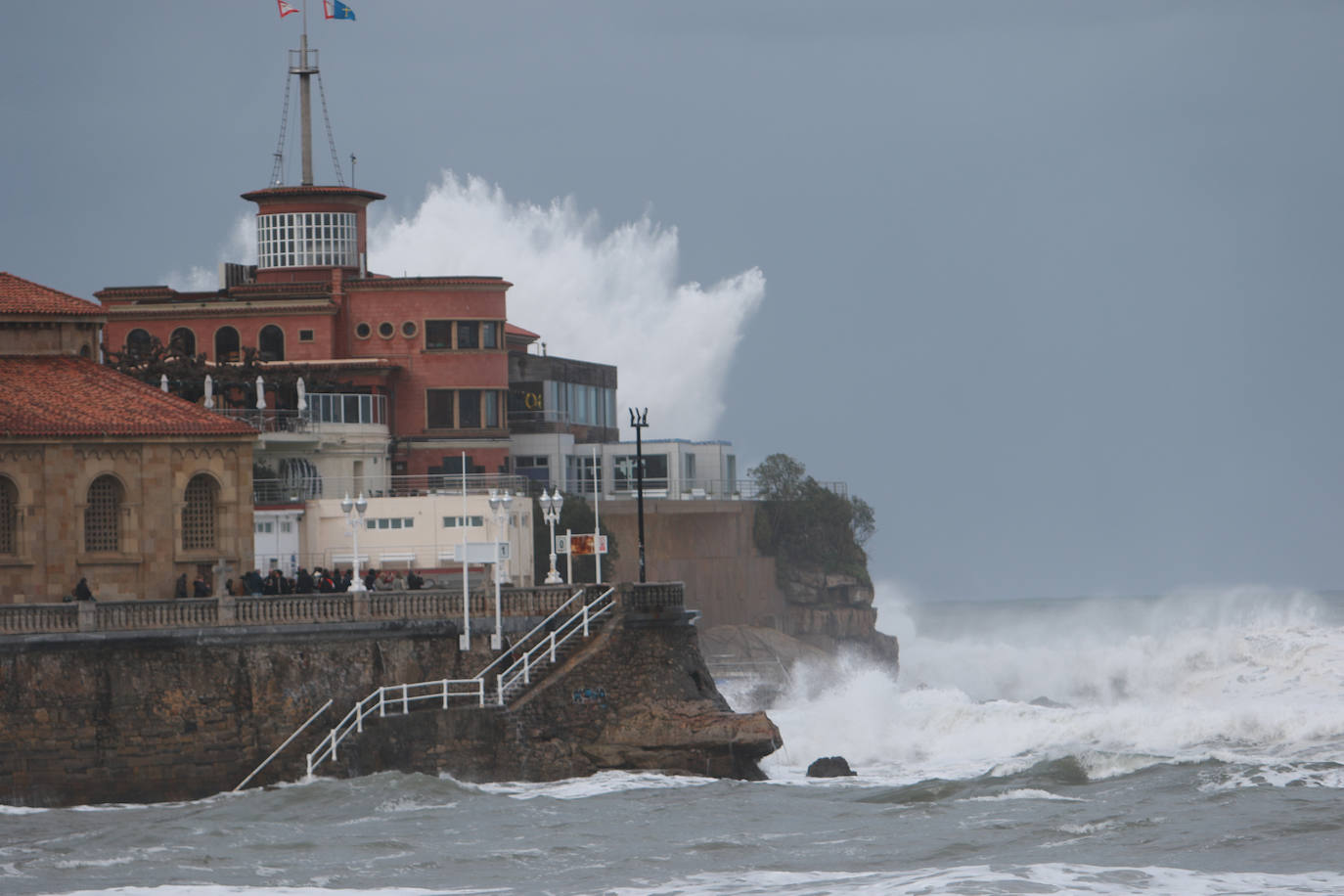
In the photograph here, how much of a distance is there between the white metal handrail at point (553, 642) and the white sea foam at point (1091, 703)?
674 centimetres

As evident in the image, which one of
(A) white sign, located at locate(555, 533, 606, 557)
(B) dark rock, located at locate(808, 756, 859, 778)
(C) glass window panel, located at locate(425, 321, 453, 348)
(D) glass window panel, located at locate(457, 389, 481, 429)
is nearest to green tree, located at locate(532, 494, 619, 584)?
(D) glass window panel, located at locate(457, 389, 481, 429)

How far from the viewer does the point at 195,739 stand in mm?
49906

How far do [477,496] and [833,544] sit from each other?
35.1 metres

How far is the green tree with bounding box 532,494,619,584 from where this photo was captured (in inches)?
3238

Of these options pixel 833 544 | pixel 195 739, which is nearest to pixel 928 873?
pixel 195 739

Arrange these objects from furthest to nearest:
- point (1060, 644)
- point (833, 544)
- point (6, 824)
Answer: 1. point (1060, 644)
2. point (833, 544)
3. point (6, 824)

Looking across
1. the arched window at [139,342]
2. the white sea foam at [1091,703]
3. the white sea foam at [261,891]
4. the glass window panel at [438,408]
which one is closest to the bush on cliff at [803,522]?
the white sea foam at [1091,703]

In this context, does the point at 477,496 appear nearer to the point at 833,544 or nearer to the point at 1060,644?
the point at 833,544

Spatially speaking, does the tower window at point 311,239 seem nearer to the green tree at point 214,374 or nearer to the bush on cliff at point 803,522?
the green tree at point 214,374

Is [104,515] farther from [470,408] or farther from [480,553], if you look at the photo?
[470,408]

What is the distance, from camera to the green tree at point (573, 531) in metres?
82.2

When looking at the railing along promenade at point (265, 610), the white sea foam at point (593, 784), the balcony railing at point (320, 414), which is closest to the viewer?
the white sea foam at point (593, 784)

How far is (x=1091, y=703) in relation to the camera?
100 m

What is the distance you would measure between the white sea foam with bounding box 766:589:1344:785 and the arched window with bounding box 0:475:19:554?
60.7ft
